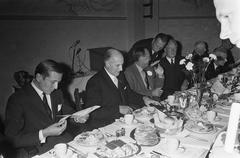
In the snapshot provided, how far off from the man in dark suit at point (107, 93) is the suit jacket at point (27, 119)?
418 millimetres

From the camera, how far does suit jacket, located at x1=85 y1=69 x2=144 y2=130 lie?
2.83m

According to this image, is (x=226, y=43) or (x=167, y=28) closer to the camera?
(x=226, y=43)

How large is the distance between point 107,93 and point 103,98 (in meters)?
0.08

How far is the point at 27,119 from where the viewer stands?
96.7 inches

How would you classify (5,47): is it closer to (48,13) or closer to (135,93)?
(48,13)

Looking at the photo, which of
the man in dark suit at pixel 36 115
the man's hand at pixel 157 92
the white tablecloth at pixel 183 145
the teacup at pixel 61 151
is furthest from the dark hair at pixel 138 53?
the teacup at pixel 61 151

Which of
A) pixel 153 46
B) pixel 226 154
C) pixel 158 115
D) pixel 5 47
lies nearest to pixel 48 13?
pixel 5 47

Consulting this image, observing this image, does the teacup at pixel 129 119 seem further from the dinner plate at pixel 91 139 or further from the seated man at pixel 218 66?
the seated man at pixel 218 66

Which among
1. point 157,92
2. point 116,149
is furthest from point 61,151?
point 157,92

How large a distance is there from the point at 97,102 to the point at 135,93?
73 cm

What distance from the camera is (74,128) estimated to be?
3613 mm

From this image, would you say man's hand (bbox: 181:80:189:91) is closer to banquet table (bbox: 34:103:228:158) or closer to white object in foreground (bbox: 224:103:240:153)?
banquet table (bbox: 34:103:228:158)

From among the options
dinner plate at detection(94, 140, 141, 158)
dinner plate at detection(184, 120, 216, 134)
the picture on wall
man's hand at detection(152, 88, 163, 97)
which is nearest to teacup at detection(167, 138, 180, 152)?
dinner plate at detection(94, 140, 141, 158)

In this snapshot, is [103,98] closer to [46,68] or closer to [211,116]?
[46,68]
